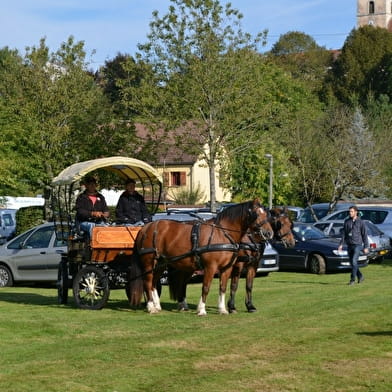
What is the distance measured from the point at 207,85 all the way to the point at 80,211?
2192 cm

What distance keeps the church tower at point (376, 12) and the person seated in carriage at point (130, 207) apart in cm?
13810

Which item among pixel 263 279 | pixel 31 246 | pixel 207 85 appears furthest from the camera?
pixel 207 85

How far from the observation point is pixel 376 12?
150250mm

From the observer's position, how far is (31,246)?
2288 centimetres

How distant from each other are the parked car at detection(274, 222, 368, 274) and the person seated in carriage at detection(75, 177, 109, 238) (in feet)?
39.3

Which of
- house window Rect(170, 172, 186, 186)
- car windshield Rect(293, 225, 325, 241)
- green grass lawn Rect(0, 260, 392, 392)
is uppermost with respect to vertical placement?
house window Rect(170, 172, 186, 186)

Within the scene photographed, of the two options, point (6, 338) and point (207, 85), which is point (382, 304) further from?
point (207, 85)

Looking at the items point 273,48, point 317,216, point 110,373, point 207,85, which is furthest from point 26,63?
point 273,48

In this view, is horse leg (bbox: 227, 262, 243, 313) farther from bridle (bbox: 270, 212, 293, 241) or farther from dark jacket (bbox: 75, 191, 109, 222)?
dark jacket (bbox: 75, 191, 109, 222)

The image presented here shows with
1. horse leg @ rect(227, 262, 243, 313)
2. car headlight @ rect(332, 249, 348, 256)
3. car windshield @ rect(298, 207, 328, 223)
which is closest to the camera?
horse leg @ rect(227, 262, 243, 313)

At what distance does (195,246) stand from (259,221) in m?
1.19

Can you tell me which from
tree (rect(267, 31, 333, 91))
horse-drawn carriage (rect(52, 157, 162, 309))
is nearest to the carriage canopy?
horse-drawn carriage (rect(52, 157, 162, 309))

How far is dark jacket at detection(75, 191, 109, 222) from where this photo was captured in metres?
16.5

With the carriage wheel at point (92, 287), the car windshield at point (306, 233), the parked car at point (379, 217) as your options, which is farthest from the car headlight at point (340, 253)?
the carriage wheel at point (92, 287)
